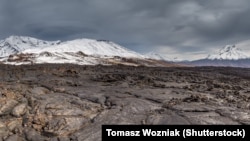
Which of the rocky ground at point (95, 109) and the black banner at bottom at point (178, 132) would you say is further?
the rocky ground at point (95, 109)

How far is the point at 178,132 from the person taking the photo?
637 inches

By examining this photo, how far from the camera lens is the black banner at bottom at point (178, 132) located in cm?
1588

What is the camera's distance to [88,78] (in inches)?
1244

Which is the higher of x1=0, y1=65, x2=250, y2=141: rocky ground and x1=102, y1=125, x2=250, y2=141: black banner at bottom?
x1=0, y1=65, x2=250, y2=141: rocky ground

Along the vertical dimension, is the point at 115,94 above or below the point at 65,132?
above

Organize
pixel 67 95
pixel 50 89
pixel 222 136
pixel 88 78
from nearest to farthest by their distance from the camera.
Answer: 1. pixel 222 136
2. pixel 67 95
3. pixel 50 89
4. pixel 88 78

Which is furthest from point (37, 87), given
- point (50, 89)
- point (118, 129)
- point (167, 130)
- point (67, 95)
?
point (167, 130)

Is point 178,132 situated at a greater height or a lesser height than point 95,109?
lesser

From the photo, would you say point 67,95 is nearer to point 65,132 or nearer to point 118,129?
point 65,132

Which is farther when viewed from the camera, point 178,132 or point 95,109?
point 95,109

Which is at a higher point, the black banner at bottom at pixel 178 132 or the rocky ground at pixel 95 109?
the rocky ground at pixel 95 109

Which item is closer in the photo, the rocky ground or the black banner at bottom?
the black banner at bottom

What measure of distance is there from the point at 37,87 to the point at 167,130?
11681 millimetres

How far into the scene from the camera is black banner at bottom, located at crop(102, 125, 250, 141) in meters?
15.9
